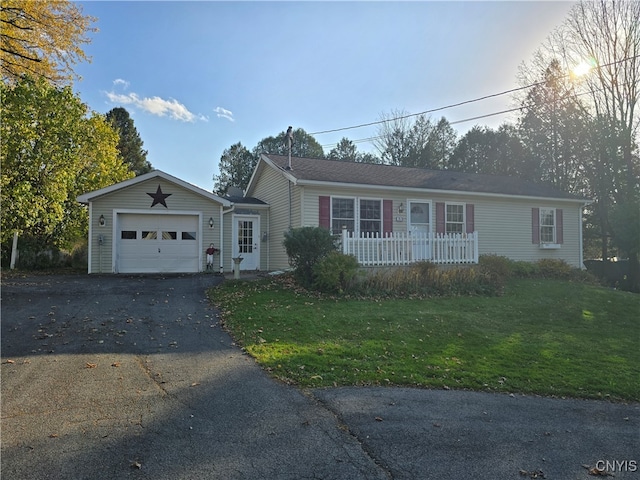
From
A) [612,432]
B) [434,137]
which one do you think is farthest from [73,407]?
[434,137]

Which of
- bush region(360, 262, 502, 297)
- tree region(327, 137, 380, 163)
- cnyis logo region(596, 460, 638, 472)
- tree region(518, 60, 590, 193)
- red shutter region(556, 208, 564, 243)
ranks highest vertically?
tree region(327, 137, 380, 163)

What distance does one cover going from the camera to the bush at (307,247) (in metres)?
10.6

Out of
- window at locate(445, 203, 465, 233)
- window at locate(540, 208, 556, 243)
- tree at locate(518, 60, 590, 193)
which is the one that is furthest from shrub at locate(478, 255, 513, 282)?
tree at locate(518, 60, 590, 193)

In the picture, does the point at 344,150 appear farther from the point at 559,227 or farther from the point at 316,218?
the point at 316,218

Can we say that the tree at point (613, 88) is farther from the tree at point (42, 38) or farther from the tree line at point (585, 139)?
the tree at point (42, 38)

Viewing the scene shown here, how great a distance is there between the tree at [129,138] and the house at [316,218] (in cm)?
1776

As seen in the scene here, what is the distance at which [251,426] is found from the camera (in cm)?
357

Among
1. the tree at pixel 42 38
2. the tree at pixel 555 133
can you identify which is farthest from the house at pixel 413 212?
the tree at pixel 42 38

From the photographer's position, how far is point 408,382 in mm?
4934

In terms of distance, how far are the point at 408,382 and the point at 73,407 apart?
11.6ft

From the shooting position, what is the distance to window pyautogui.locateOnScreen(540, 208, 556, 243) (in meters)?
17.5

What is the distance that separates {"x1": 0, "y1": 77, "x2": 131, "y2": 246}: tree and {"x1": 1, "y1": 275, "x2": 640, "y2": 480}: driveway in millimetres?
11884

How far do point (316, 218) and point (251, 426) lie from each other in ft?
33.4

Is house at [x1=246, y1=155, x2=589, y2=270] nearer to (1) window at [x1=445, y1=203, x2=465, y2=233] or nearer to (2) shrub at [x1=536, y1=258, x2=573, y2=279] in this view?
(1) window at [x1=445, y1=203, x2=465, y2=233]
